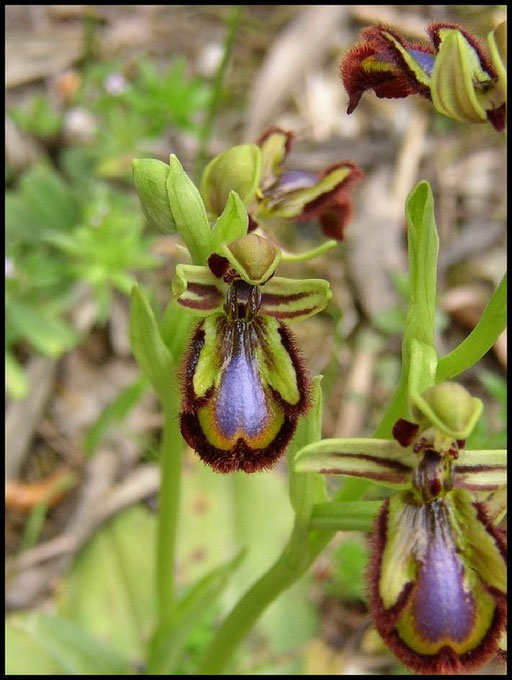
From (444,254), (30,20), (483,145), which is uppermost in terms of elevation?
(30,20)

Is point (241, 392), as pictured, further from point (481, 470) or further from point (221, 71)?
point (221, 71)

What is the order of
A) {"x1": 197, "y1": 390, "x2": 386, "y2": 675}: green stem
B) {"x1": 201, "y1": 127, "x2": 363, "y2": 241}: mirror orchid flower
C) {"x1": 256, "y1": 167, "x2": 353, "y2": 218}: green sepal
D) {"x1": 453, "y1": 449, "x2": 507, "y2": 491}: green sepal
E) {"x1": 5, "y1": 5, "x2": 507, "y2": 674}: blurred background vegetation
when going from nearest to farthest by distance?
{"x1": 453, "y1": 449, "x2": 507, "y2": 491}: green sepal → {"x1": 197, "y1": 390, "x2": 386, "y2": 675}: green stem → {"x1": 201, "y1": 127, "x2": 363, "y2": 241}: mirror orchid flower → {"x1": 256, "y1": 167, "x2": 353, "y2": 218}: green sepal → {"x1": 5, "y1": 5, "x2": 507, "y2": 674}: blurred background vegetation

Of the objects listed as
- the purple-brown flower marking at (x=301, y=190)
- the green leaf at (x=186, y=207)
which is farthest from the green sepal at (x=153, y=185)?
the purple-brown flower marking at (x=301, y=190)

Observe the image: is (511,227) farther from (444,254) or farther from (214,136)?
(214,136)

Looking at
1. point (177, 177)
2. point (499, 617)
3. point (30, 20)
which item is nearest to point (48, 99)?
point (30, 20)

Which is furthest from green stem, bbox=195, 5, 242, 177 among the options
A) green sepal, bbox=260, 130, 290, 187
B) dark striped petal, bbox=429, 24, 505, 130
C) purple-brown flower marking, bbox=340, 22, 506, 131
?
dark striped petal, bbox=429, 24, 505, 130

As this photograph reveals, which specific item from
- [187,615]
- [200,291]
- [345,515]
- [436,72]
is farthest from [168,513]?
[436,72]

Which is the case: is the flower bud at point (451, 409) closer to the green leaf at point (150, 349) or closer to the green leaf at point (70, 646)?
the green leaf at point (150, 349)

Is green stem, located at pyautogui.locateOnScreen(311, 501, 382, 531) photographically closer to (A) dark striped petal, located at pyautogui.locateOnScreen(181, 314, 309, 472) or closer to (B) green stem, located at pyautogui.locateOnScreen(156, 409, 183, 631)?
(A) dark striped petal, located at pyautogui.locateOnScreen(181, 314, 309, 472)
